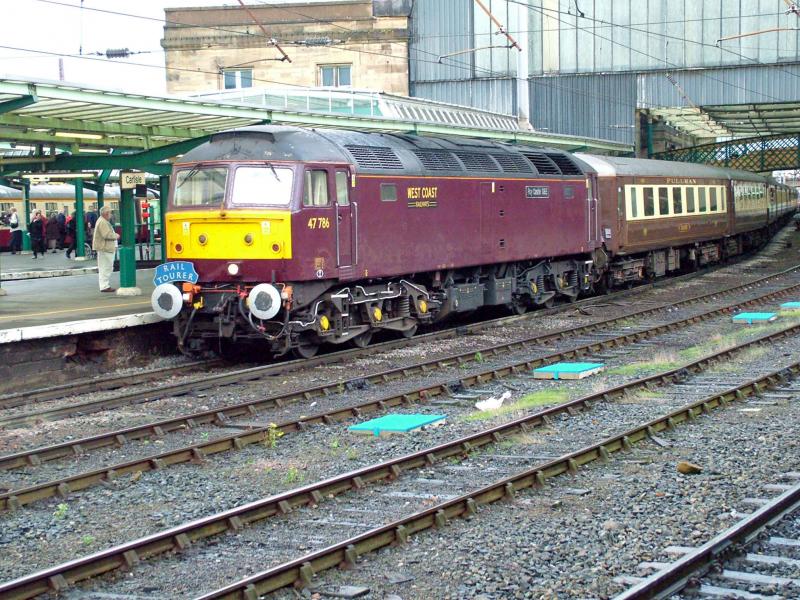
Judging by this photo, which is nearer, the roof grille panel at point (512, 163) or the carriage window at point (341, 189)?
the carriage window at point (341, 189)

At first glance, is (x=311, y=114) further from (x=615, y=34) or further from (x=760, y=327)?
(x=615, y=34)

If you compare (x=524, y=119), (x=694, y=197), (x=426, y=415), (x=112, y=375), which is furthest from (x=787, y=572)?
(x=524, y=119)

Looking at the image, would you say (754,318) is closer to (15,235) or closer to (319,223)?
(319,223)

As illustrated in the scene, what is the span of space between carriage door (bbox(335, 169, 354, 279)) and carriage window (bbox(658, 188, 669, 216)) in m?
14.1

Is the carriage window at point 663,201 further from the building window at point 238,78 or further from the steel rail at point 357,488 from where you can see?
the building window at point 238,78

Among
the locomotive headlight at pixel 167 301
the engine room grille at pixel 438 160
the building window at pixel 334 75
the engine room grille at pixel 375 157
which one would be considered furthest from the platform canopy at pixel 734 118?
the locomotive headlight at pixel 167 301

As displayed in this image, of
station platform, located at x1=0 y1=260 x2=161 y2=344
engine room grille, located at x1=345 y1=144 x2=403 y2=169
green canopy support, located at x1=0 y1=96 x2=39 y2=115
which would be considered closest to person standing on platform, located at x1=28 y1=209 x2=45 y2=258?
station platform, located at x1=0 y1=260 x2=161 y2=344

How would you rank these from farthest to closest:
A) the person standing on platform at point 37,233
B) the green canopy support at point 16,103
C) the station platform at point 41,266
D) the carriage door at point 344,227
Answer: the person standing on platform at point 37,233
the station platform at point 41,266
the carriage door at point 344,227
the green canopy support at point 16,103

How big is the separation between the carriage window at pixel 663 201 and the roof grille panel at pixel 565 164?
218 inches

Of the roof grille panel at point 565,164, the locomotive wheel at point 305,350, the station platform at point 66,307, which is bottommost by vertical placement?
the locomotive wheel at point 305,350

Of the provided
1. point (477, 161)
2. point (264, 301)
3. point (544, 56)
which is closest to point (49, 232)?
point (544, 56)

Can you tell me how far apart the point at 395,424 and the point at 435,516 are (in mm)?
3417

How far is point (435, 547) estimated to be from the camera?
299 inches

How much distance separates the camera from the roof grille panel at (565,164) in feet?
74.0
